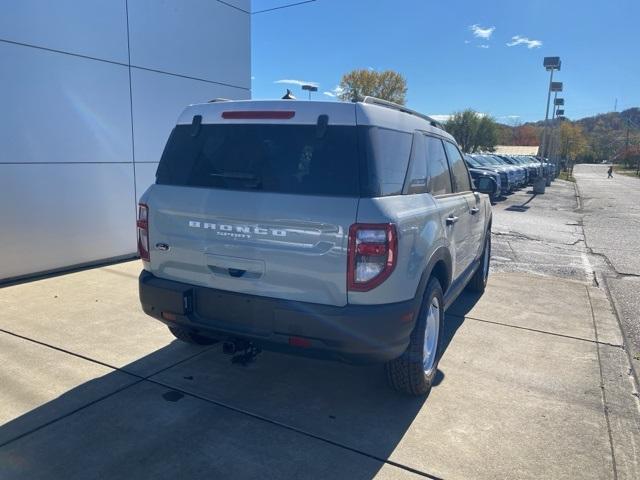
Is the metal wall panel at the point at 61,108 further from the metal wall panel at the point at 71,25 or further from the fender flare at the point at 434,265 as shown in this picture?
the fender flare at the point at 434,265

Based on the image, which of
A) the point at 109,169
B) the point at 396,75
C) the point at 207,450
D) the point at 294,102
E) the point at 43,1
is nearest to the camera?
the point at 207,450

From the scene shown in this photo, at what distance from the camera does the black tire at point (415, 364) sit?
11.1 ft

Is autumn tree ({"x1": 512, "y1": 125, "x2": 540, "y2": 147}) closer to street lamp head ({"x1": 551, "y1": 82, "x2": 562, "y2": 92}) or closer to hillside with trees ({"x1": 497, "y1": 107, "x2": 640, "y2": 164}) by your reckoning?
hillside with trees ({"x1": 497, "y1": 107, "x2": 640, "y2": 164})

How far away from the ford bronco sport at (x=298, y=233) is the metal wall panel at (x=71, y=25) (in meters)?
4.03

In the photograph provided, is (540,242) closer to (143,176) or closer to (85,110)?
(143,176)

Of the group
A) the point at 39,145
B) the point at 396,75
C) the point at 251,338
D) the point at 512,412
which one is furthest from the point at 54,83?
the point at 396,75

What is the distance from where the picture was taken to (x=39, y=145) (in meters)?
6.40

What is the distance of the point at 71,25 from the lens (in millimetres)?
6598

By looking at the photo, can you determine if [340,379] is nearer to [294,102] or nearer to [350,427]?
[350,427]

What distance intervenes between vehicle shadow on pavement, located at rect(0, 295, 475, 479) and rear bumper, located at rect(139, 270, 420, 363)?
1.77ft

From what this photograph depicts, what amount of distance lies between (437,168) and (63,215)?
519cm

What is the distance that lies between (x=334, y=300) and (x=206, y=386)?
145 cm

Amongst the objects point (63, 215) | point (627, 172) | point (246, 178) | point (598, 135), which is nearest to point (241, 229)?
point (246, 178)

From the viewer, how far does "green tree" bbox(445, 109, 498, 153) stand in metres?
65.0
